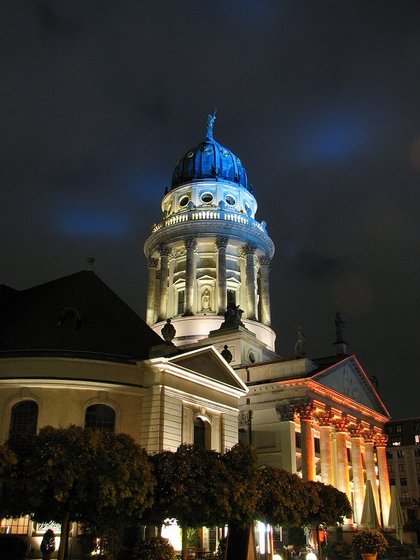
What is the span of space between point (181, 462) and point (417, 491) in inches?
3636

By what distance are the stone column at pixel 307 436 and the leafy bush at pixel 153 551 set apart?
2405cm

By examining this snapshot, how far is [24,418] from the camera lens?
3534 cm

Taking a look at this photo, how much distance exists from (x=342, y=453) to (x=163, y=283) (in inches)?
1027

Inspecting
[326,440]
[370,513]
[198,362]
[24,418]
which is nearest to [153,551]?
[24,418]

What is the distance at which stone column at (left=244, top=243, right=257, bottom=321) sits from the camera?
222 ft

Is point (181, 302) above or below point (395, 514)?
above

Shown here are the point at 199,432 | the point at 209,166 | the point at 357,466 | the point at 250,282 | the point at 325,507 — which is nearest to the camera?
the point at 325,507

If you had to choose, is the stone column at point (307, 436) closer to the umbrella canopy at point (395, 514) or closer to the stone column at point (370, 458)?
the umbrella canopy at point (395, 514)

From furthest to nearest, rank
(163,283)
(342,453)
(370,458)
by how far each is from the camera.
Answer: (163,283)
(370,458)
(342,453)

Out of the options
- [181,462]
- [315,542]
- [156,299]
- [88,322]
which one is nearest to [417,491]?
[156,299]

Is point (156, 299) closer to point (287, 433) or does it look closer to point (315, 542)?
point (287, 433)

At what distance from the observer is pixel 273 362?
180 ft

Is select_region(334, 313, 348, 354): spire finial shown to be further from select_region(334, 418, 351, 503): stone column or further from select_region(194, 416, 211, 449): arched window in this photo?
select_region(194, 416, 211, 449): arched window

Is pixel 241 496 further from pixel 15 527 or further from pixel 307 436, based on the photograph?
pixel 307 436
